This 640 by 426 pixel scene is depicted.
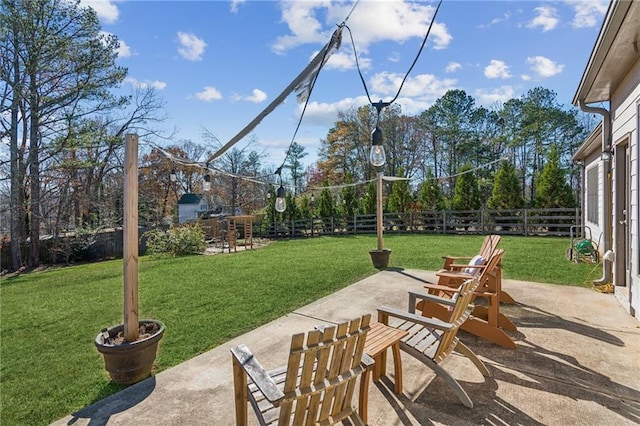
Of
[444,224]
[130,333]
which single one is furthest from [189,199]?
[130,333]

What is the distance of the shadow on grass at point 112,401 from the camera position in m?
2.17

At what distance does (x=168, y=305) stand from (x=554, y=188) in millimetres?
12856

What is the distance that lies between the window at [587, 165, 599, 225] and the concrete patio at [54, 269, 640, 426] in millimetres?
4615

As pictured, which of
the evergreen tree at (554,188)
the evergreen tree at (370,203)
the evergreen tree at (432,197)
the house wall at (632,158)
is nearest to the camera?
the house wall at (632,158)

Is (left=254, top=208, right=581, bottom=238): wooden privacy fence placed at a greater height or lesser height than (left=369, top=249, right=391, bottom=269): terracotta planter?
greater

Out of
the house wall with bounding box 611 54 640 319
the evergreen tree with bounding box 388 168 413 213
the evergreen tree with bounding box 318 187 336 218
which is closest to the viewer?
the house wall with bounding box 611 54 640 319

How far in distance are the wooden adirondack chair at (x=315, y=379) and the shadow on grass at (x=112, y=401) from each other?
1.07m

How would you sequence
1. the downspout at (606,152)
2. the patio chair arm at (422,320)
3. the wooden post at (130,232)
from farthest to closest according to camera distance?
the downspout at (606,152), the wooden post at (130,232), the patio chair arm at (422,320)

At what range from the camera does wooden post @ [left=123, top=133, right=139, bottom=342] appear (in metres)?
2.74

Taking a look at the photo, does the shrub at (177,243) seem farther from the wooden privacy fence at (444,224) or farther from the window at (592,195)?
the window at (592,195)

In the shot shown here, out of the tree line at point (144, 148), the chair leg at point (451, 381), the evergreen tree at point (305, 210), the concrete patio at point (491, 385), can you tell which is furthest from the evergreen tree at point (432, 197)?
the chair leg at point (451, 381)

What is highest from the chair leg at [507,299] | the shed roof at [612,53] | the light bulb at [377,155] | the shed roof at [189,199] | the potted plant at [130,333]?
the shed roof at [612,53]

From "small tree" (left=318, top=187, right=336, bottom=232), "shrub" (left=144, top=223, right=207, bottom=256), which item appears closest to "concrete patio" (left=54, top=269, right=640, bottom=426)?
"shrub" (left=144, top=223, right=207, bottom=256)

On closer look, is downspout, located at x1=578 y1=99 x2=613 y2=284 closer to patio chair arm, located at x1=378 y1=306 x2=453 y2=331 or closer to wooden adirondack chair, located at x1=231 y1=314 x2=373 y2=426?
patio chair arm, located at x1=378 y1=306 x2=453 y2=331
